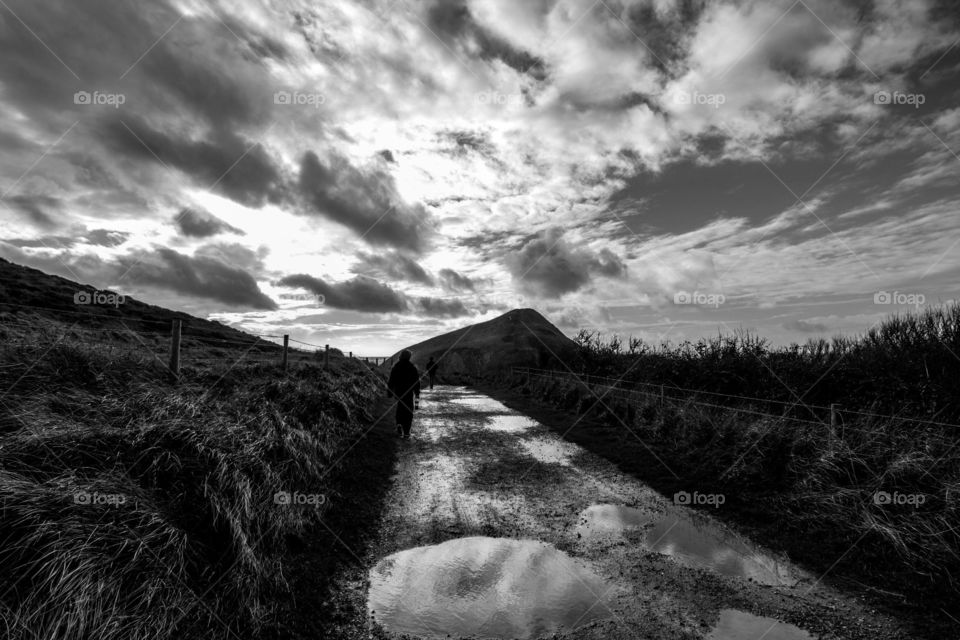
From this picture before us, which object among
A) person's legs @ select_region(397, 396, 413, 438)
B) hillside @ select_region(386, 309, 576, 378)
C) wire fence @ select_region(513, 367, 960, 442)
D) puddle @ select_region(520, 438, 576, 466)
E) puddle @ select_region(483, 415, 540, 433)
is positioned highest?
hillside @ select_region(386, 309, 576, 378)

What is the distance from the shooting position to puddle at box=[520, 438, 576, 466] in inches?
371

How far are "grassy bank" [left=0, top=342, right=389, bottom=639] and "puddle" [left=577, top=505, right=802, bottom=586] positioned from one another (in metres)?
3.25

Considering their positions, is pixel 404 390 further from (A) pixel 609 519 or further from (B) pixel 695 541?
(B) pixel 695 541

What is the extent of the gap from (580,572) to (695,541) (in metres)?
1.68

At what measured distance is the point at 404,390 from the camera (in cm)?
1212

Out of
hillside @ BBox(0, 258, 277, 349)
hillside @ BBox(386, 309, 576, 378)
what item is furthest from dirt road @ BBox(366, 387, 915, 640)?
hillside @ BBox(386, 309, 576, 378)

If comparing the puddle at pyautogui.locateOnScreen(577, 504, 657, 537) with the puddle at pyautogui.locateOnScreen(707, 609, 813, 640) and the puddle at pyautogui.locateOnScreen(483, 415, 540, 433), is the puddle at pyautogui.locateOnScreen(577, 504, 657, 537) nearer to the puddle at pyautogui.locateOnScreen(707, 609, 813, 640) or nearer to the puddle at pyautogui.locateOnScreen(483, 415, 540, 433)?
the puddle at pyautogui.locateOnScreen(707, 609, 813, 640)

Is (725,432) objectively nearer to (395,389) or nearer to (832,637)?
(832,637)

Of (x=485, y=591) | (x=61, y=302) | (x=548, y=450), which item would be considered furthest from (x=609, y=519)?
(x=61, y=302)

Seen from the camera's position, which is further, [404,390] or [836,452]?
[404,390]

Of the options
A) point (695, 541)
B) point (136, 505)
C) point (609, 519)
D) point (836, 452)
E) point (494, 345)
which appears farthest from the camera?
point (494, 345)

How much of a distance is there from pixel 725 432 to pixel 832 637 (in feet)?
19.2

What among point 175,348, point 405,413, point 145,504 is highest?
point 175,348

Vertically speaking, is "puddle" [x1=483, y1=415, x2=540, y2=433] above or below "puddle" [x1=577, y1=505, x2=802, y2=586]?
above
